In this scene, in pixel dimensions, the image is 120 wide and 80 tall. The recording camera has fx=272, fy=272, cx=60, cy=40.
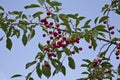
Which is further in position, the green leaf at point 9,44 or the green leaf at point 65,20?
the green leaf at point 9,44

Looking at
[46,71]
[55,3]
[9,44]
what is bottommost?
[46,71]

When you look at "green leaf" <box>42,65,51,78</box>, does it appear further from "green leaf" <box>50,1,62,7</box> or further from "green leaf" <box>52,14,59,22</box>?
"green leaf" <box>50,1,62,7</box>

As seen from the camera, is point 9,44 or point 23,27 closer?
point 23,27

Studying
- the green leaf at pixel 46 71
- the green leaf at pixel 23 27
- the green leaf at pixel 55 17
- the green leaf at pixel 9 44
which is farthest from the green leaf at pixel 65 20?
the green leaf at pixel 9 44

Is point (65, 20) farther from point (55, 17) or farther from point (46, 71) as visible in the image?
point (46, 71)

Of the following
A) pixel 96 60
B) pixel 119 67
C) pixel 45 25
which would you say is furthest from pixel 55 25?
pixel 119 67

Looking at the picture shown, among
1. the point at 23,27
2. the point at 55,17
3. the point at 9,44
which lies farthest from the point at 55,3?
the point at 9,44

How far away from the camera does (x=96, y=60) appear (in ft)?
14.4

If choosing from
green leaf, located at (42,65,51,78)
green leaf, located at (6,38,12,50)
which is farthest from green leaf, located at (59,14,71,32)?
green leaf, located at (6,38,12,50)

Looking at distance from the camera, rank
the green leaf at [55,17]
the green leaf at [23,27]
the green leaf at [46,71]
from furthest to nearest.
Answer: the green leaf at [46,71] < the green leaf at [23,27] < the green leaf at [55,17]

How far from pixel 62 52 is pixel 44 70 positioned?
0.37 m

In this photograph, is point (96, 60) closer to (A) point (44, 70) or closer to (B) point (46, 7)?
(A) point (44, 70)

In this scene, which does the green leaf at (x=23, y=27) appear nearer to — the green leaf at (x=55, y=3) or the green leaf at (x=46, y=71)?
the green leaf at (x=55, y=3)

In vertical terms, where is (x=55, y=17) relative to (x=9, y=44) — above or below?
above
